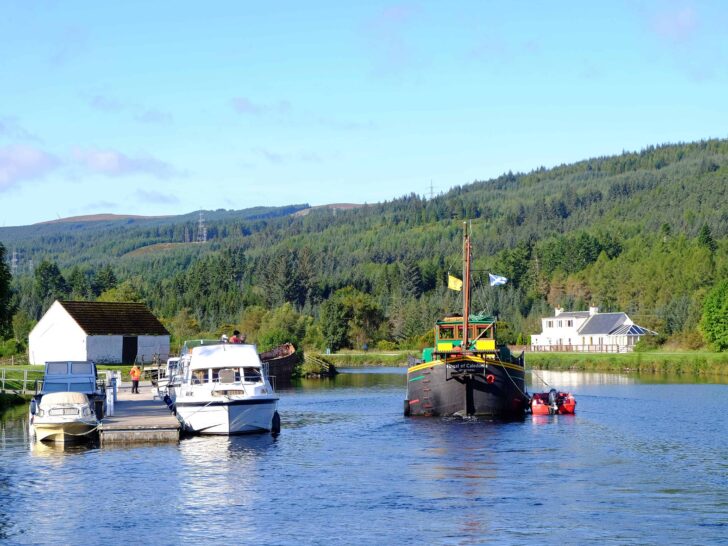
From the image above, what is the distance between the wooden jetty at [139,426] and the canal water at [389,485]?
1084 mm

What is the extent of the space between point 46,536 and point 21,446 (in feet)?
59.1

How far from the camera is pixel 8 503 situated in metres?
32.9

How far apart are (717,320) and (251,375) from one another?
282 ft

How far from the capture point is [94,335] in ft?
295

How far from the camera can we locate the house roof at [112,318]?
299 feet

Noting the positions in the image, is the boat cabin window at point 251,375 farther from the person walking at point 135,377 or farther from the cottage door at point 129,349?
the cottage door at point 129,349

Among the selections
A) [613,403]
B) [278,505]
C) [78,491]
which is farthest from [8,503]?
[613,403]

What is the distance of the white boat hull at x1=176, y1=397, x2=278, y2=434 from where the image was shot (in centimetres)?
4738

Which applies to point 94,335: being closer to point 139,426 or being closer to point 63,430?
point 139,426

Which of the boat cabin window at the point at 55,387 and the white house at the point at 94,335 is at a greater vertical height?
the white house at the point at 94,335

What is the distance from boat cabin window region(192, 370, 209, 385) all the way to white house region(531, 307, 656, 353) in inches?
4444

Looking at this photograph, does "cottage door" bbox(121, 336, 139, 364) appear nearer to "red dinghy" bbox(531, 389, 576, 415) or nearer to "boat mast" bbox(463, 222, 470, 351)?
"boat mast" bbox(463, 222, 470, 351)

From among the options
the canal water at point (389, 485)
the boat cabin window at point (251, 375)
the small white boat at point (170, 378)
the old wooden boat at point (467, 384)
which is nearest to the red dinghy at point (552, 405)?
the old wooden boat at point (467, 384)

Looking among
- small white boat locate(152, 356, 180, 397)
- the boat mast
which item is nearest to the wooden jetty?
small white boat locate(152, 356, 180, 397)
